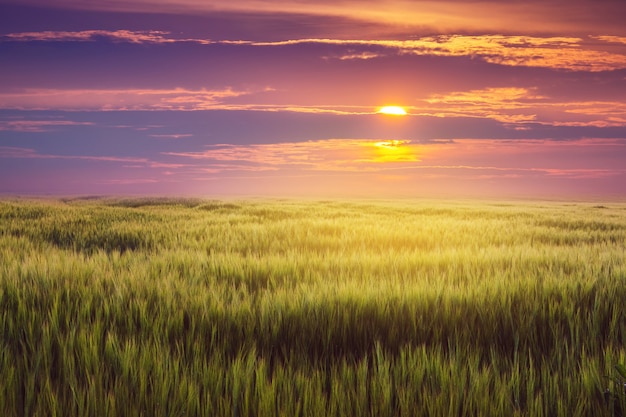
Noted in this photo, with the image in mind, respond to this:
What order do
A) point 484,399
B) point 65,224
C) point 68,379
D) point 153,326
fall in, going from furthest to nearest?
point 65,224, point 153,326, point 68,379, point 484,399

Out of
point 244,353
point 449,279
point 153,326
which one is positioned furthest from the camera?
point 449,279

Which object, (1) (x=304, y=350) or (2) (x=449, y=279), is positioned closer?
(1) (x=304, y=350)

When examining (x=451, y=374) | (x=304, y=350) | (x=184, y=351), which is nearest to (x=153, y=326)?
(x=184, y=351)

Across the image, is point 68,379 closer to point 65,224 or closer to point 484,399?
point 484,399

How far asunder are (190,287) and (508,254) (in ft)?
12.8

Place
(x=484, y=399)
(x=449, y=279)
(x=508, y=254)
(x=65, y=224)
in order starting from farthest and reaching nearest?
(x=65, y=224)
(x=508, y=254)
(x=449, y=279)
(x=484, y=399)

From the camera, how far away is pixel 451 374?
2070 mm

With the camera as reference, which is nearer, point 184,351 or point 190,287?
point 184,351

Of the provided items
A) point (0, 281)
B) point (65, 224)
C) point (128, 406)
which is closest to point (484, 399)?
point (128, 406)

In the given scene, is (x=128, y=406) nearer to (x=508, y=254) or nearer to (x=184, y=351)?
(x=184, y=351)

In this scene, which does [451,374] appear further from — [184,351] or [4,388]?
[4,388]

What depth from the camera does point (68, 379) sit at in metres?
2.05

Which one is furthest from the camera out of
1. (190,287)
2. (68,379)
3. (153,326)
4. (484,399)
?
(190,287)

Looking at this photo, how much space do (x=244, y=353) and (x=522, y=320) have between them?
1.66 meters
